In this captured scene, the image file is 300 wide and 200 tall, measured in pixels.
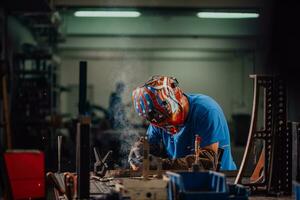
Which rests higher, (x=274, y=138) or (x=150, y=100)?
(x=150, y=100)

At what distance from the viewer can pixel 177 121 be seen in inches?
111

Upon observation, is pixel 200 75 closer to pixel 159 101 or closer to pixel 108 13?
pixel 108 13

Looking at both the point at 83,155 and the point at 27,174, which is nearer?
the point at 83,155

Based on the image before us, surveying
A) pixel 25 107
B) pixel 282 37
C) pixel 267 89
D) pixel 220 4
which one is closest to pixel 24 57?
pixel 25 107

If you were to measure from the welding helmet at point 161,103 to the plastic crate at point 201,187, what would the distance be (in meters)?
0.91

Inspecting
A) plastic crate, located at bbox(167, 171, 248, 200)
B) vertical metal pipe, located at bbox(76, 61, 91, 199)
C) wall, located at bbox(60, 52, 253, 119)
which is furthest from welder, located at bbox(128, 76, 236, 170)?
wall, located at bbox(60, 52, 253, 119)

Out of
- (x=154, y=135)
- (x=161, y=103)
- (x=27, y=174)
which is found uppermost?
(x=161, y=103)

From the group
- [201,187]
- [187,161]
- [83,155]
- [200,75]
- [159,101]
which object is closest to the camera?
[201,187]

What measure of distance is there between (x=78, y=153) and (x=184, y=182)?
432mm

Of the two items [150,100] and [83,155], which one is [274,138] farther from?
Result: [83,155]

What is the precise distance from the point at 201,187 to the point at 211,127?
1.11 metres

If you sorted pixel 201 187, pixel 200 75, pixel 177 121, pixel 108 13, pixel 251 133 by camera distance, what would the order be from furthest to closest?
1. pixel 200 75
2. pixel 108 13
3. pixel 177 121
4. pixel 251 133
5. pixel 201 187

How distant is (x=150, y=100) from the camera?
104 inches

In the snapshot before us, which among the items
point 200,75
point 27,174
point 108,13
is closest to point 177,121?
point 27,174
